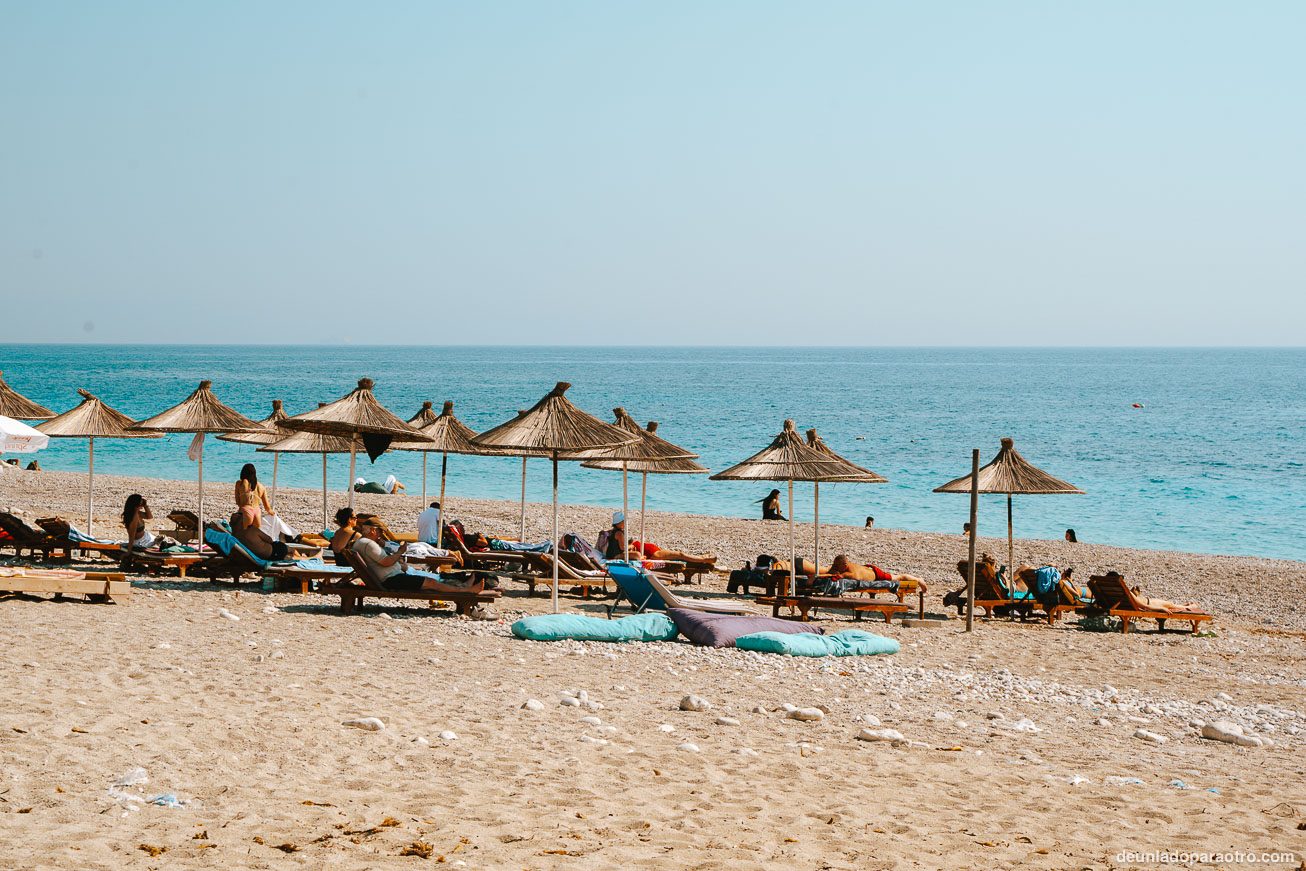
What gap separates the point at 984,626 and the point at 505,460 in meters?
31.7

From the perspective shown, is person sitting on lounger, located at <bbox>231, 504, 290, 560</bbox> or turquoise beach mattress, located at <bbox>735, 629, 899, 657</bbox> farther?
person sitting on lounger, located at <bbox>231, 504, 290, 560</bbox>

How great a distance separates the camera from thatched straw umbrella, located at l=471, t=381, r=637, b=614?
1177 centimetres

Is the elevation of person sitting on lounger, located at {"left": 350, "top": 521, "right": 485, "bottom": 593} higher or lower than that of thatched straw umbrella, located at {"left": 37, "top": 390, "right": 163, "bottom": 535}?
lower

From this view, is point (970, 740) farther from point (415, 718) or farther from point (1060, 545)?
point (1060, 545)

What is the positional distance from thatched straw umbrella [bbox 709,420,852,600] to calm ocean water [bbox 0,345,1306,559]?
1620 cm

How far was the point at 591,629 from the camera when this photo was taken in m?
10.5

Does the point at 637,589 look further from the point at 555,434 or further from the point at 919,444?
the point at 919,444

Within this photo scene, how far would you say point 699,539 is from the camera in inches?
893

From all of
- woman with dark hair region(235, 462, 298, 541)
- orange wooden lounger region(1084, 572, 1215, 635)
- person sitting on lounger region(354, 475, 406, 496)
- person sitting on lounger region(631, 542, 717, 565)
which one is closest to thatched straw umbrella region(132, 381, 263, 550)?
woman with dark hair region(235, 462, 298, 541)

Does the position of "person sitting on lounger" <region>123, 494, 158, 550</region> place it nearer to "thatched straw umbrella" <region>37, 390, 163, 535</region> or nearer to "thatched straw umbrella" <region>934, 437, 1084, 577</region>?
"thatched straw umbrella" <region>37, 390, 163, 535</region>

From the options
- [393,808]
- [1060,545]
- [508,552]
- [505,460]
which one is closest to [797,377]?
[505,460]

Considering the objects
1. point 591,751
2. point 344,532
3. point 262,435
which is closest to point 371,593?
point 344,532

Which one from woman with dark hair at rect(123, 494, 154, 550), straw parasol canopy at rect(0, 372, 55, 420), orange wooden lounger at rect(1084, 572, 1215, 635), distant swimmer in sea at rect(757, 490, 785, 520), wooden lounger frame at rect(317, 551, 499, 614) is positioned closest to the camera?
wooden lounger frame at rect(317, 551, 499, 614)

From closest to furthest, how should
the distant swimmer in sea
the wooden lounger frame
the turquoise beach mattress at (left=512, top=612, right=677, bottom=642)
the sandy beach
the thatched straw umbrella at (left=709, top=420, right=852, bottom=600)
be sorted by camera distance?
the sandy beach, the turquoise beach mattress at (left=512, top=612, right=677, bottom=642), the wooden lounger frame, the thatched straw umbrella at (left=709, top=420, right=852, bottom=600), the distant swimmer in sea
